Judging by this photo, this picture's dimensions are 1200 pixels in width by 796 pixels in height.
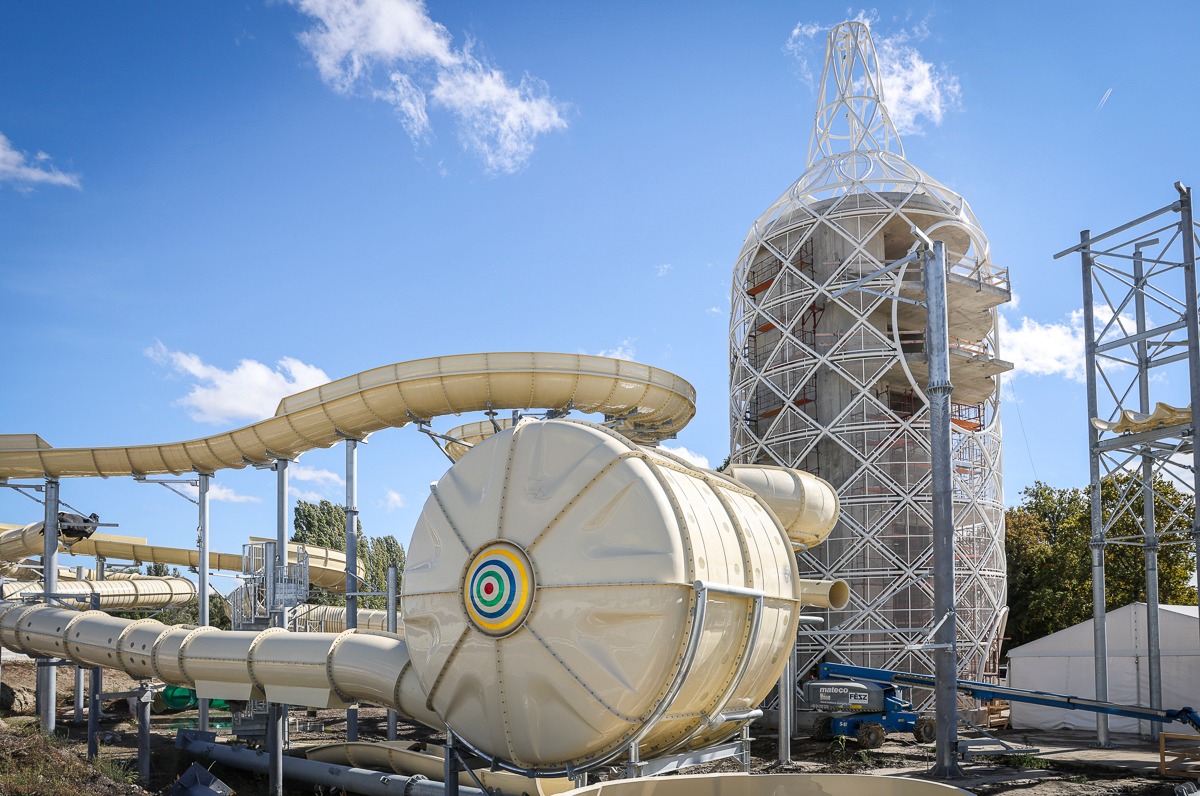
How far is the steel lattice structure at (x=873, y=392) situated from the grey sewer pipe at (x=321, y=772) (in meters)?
16.8

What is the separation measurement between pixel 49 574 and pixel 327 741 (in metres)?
9.08

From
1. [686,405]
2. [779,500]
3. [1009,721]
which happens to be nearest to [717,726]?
[779,500]

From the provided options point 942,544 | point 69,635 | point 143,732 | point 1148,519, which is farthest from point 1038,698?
point 69,635

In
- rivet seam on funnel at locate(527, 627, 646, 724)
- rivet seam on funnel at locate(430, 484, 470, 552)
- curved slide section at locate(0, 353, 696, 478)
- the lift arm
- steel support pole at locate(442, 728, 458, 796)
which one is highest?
curved slide section at locate(0, 353, 696, 478)

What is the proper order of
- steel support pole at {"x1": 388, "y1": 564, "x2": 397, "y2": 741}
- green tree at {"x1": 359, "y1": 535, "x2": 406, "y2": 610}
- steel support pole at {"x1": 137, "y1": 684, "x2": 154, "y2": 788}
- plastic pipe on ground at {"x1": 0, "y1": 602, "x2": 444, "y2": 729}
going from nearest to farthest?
plastic pipe on ground at {"x1": 0, "y1": 602, "x2": 444, "y2": 729}, steel support pole at {"x1": 137, "y1": 684, "x2": 154, "y2": 788}, steel support pole at {"x1": 388, "y1": 564, "x2": 397, "y2": 741}, green tree at {"x1": 359, "y1": 535, "x2": 406, "y2": 610}

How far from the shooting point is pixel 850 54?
36.0m

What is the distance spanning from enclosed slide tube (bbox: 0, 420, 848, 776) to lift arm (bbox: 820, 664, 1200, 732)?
7.70 metres

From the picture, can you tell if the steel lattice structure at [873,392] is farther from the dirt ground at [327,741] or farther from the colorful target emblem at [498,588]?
the colorful target emblem at [498,588]

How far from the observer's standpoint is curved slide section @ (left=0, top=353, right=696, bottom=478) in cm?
1977

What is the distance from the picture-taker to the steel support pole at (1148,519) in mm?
21672

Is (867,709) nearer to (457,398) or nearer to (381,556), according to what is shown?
(457,398)

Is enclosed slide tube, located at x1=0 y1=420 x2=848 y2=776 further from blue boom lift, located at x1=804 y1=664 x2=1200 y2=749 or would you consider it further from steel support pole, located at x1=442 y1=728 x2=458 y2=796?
blue boom lift, located at x1=804 y1=664 x2=1200 y2=749

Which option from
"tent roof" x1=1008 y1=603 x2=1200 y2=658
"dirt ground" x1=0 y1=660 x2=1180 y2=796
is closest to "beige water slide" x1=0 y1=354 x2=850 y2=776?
"dirt ground" x1=0 y1=660 x2=1180 y2=796

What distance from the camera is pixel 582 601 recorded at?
949cm
